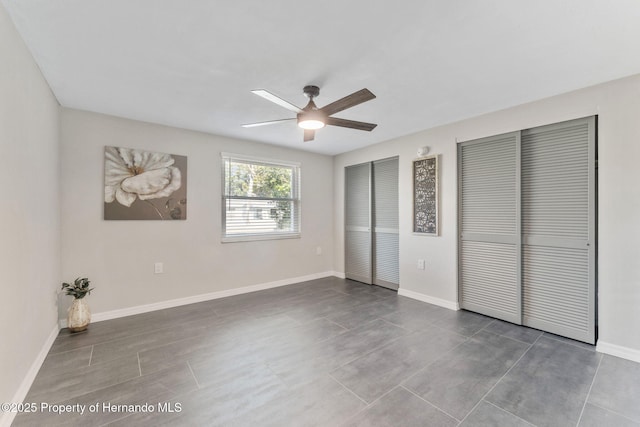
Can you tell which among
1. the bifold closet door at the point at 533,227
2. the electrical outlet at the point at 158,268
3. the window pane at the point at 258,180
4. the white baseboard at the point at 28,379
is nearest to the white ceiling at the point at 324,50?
the bifold closet door at the point at 533,227

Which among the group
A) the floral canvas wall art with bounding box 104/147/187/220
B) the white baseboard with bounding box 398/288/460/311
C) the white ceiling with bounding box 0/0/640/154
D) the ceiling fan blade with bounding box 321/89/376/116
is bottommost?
the white baseboard with bounding box 398/288/460/311

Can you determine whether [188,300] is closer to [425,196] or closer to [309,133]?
[309,133]

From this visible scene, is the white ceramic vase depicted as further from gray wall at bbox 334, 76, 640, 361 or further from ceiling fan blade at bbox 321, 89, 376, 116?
gray wall at bbox 334, 76, 640, 361

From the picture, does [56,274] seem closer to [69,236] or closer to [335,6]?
[69,236]

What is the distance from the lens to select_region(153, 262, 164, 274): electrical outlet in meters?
3.49

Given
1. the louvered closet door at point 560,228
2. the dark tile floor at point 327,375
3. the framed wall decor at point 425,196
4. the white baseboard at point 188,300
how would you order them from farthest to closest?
1. the framed wall decor at point 425,196
2. the white baseboard at point 188,300
3. the louvered closet door at point 560,228
4. the dark tile floor at point 327,375

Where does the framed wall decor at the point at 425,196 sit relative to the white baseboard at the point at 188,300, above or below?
above

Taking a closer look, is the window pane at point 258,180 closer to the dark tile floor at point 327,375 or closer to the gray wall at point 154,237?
the gray wall at point 154,237

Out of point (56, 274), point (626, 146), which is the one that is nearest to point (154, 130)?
point (56, 274)

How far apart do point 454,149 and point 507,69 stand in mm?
1365

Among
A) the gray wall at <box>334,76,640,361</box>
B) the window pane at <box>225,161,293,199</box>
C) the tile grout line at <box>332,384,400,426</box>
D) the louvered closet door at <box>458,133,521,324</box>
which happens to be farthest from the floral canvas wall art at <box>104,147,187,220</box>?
the gray wall at <box>334,76,640,361</box>

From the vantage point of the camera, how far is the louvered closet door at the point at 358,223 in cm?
479

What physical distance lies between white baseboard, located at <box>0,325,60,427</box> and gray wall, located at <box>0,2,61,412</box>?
31 mm

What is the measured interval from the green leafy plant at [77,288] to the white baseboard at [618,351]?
4.90m
